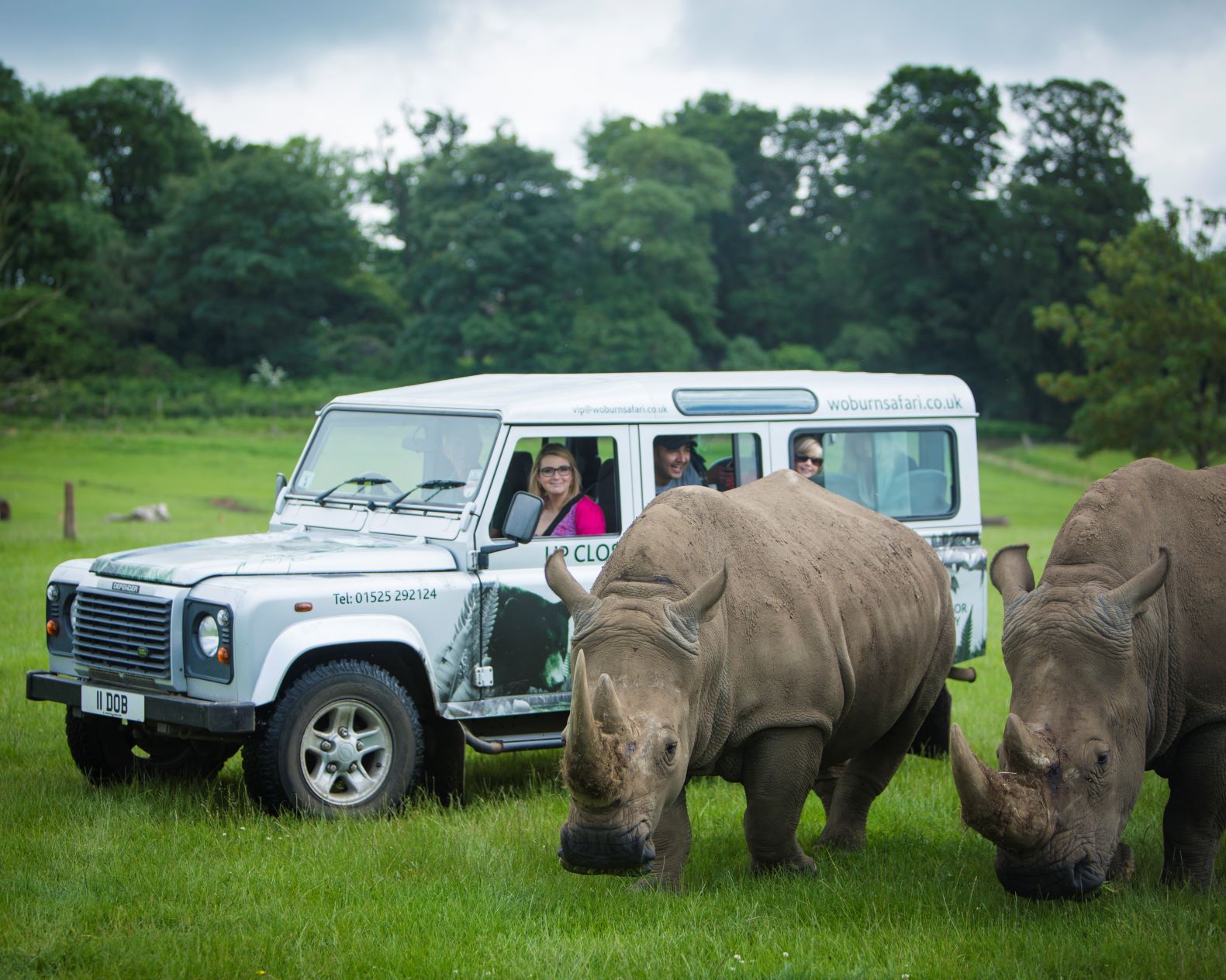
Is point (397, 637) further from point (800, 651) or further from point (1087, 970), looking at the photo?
point (1087, 970)

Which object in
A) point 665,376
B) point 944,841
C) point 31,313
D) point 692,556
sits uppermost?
point 31,313

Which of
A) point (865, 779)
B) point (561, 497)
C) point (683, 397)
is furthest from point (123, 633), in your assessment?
point (865, 779)

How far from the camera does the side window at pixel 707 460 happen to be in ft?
28.8

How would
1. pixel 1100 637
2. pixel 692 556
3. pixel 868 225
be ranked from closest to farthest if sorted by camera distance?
pixel 1100 637 → pixel 692 556 → pixel 868 225

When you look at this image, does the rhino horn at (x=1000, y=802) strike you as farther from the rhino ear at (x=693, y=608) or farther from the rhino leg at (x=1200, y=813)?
the rhino leg at (x=1200, y=813)

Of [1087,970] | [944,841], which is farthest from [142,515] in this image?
[1087,970]

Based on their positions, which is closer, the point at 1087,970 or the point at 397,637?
the point at 1087,970

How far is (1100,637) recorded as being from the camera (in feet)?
19.0

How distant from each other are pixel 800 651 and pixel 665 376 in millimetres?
3050

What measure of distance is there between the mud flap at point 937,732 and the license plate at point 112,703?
5231 millimetres

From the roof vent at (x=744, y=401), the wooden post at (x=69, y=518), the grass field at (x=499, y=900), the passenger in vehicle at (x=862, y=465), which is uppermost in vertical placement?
the roof vent at (x=744, y=401)

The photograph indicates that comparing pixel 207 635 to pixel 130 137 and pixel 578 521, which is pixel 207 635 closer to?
pixel 578 521

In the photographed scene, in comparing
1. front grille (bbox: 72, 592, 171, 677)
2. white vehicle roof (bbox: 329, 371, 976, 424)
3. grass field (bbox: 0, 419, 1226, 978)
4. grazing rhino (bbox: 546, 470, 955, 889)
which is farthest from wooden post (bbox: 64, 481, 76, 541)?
grazing rhino (bbox: 546, 470, 955, 889)

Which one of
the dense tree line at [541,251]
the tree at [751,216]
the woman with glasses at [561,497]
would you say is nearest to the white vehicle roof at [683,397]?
the woman with glasses at [561,497]
